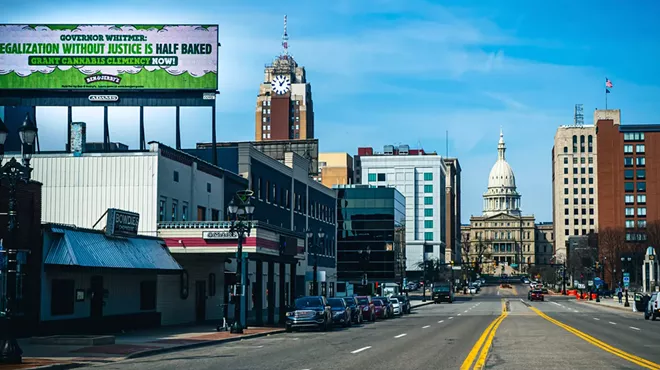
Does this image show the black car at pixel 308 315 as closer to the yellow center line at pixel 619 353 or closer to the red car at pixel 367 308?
the red car at pixel 367 308

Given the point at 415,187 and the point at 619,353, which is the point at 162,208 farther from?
the point at 415,187

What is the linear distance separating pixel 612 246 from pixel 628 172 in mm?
43579

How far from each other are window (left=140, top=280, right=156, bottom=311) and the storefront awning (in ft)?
4.73

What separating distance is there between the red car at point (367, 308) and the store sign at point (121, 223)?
60.3ft

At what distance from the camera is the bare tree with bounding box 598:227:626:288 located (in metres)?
150

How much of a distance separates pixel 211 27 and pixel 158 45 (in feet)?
10.5

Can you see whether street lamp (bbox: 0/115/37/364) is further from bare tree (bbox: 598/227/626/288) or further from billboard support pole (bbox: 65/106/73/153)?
bare tree (bbox: 598/227/626/288)

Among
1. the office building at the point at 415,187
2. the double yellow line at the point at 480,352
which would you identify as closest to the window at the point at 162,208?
the double yellow line at the point at 480,352

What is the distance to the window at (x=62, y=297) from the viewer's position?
3444 centimetres

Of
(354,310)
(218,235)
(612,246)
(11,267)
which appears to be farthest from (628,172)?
(11,267)

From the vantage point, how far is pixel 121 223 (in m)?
38.6

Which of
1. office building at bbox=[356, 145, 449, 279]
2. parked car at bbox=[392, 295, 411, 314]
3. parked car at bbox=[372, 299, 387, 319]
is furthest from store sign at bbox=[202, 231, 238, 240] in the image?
office building at bbox=[356, 145, 449, 279]

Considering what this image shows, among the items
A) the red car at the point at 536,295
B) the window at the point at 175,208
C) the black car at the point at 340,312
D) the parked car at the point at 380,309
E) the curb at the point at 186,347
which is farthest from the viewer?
the red car at the point at 536,295

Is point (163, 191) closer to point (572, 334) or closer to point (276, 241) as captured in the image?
point (276, 241)
